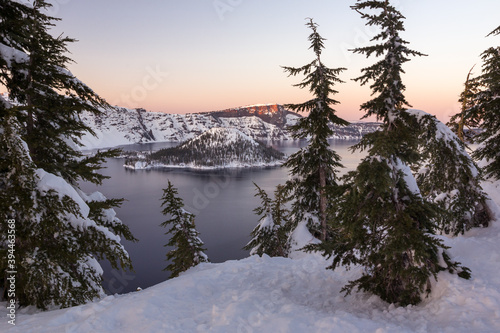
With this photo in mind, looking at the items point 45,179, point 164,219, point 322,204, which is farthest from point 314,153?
point 164,219

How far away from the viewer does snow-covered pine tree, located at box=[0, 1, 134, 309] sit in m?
6.08

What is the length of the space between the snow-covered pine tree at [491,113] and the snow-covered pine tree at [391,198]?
854cm

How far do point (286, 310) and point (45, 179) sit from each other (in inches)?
274

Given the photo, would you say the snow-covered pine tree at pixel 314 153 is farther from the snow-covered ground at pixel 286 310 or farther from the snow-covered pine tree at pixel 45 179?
the snow-covered pine tree at pixel 45 179

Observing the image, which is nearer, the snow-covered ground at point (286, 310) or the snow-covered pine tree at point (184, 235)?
the snow-covered ground at point (286, 310)

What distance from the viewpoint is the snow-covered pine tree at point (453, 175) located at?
7.67 metres

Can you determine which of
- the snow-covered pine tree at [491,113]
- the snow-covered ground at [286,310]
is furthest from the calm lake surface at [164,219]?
the snow-covered pine tree at [491,113]

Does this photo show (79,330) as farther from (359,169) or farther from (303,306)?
(359,169)

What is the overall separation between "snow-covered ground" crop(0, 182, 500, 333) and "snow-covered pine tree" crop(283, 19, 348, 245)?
185 inches

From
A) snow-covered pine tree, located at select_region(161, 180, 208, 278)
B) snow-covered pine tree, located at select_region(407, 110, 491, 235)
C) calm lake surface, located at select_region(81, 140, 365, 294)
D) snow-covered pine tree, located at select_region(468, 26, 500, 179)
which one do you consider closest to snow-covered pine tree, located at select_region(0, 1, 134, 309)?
snow-covered pine tree, located at select_region(161, 180, 208, 278)

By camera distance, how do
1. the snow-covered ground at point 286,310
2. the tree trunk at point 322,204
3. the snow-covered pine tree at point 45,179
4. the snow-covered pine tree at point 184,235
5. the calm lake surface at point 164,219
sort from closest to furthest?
the snow-covered ground at point 286,310 → the snow-covered pine tree at point 45,179 → the tree trunk at point 322,204 → the snow-covered pine tree at point 184,235 → the calm lake surface at point 164,219

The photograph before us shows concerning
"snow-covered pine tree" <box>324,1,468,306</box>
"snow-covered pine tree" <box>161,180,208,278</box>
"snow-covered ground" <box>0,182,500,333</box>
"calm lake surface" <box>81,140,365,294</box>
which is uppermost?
"snow-covered pine tree" <box>324,1,468,306</box>

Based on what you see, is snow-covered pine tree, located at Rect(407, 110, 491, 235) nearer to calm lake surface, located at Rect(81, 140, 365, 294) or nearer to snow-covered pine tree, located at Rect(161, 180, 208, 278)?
snow-covered pine tree, located at Rect(161, 180, 208, 278)

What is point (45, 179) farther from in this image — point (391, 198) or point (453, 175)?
point (453, 175)
